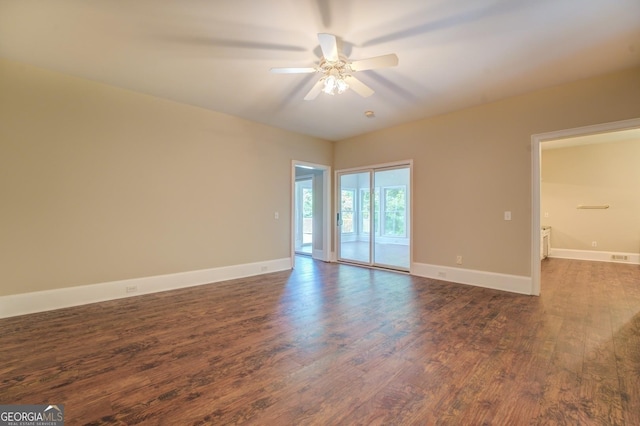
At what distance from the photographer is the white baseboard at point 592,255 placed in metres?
6.29

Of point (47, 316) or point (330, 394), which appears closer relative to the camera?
point (330, 394)

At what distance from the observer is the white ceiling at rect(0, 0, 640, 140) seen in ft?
7.63

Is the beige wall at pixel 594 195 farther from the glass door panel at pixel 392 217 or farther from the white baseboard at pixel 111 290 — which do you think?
the white baseboard at pixel 111 290

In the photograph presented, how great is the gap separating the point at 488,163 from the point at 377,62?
289 cm

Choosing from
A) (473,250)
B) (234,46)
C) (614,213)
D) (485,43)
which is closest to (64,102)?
(234,46)

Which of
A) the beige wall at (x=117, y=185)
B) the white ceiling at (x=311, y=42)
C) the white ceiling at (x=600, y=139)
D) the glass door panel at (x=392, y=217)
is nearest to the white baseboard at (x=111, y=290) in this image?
the beige wall at (x=117, y=185)

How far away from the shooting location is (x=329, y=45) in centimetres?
246

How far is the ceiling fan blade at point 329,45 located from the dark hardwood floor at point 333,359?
268cm

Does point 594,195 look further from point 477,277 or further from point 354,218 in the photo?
point 354,218

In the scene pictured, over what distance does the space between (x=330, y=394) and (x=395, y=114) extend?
439 centimetres

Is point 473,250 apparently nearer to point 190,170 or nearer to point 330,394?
point 330,394

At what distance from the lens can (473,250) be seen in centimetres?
461

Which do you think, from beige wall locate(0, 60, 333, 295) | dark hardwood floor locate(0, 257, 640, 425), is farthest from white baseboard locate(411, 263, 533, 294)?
beige wall locate(0, 60, 333, 295)
